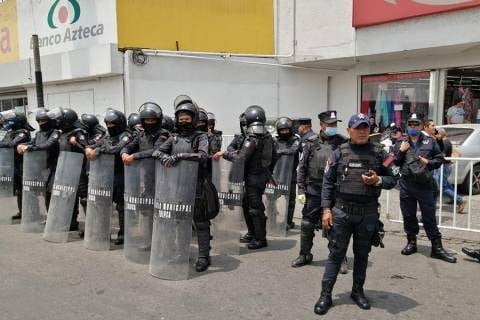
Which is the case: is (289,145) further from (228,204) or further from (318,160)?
(318,160)

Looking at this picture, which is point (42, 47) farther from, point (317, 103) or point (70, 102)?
point (317, 103)

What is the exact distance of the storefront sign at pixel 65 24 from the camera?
13.0 metres

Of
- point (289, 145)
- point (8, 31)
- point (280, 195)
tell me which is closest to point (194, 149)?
point (280, 195)

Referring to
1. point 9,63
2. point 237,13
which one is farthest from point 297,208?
point 9,63

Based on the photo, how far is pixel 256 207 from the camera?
19.4 ft

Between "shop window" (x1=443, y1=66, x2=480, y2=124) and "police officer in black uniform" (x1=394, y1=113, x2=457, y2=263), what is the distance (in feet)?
27.0

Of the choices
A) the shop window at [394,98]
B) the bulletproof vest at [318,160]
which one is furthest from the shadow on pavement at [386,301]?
the shop window at [394,98]

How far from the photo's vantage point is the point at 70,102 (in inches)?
585

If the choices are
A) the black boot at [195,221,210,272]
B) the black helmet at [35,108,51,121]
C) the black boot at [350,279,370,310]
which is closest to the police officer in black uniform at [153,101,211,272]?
the black boot at [195,221,210,272]

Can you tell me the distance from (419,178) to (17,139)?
6066 mm

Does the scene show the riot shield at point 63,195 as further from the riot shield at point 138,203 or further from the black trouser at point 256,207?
the black trouser at point 256,207

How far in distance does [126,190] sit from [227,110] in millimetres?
9498

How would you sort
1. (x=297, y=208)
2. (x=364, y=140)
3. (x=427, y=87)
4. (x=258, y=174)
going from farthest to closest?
(x=427, y=87) → (x=297, y=208) → (x=258, y=174) → (x=364, y=140)

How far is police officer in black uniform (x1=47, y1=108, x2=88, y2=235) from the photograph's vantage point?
6498 mm
